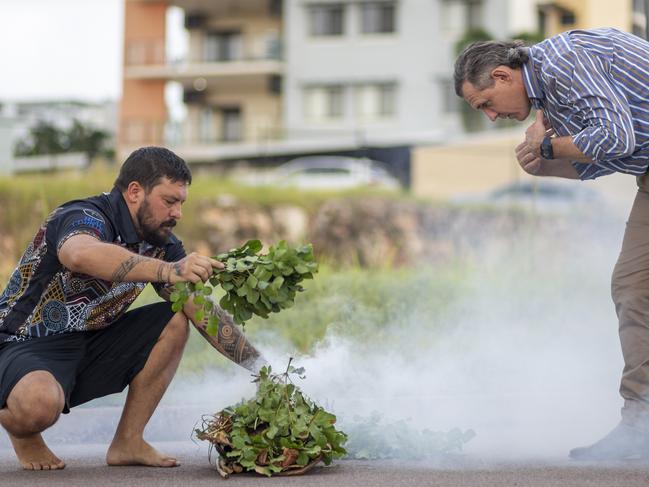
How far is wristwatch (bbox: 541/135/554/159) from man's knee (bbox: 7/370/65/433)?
2314mm

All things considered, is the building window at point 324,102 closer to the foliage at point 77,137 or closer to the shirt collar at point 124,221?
the foliage at point 77,137

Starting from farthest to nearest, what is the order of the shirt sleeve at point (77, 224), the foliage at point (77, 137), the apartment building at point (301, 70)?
the foliage at point (77, 137) → the apartment building at point (301, 70) → the shirt sleeve at point (77, 224)

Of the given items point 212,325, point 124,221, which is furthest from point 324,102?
point 212,325

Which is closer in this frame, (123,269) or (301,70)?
(123,269)

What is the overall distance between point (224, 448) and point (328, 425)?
45cm

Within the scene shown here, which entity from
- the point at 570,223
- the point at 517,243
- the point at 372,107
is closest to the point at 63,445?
the point at 517,243

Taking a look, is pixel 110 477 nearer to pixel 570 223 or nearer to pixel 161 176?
pixel 161 176

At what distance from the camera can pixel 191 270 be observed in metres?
4.62

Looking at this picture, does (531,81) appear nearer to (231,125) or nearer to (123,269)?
(123,269)

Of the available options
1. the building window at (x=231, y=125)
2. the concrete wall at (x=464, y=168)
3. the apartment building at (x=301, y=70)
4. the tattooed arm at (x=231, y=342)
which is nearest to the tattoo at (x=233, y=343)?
the tattooed arm at (x=231, y=342)

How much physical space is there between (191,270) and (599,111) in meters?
1.82

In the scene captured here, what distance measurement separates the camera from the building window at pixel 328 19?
38.4 meters

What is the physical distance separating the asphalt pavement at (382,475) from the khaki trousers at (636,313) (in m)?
0.31

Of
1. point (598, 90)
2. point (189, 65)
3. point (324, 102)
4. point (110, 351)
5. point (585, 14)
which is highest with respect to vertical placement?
point (585, 14)
